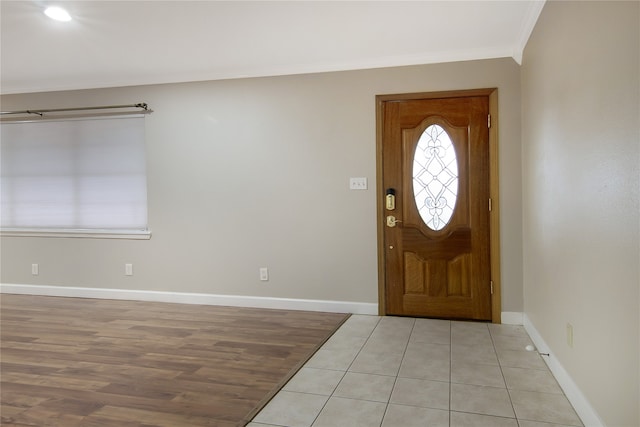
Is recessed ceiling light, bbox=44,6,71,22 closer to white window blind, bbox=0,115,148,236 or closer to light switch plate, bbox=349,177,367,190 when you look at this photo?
white window blind, bbox=0,115,148,236

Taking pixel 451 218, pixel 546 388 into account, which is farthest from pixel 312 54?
pixel 546 388

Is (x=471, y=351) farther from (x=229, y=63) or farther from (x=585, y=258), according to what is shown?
(x=229, y=63)

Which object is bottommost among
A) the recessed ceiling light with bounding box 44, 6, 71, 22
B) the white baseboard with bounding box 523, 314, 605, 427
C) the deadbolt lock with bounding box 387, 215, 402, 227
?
the white baseboard with bounding box 523, 314, 605, 427

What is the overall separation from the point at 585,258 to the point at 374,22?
6.83 feet

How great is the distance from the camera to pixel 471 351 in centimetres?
311

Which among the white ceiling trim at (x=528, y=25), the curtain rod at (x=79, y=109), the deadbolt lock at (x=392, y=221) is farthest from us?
the curtain rod at (x=79, y=109)

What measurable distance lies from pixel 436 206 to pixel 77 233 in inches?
151

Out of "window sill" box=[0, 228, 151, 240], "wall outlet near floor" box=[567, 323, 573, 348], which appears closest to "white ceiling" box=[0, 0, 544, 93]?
"window sill" box=[0, 228, 151, 240]

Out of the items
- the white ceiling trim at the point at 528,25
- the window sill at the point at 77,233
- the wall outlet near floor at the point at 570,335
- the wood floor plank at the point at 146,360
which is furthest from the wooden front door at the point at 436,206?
the window sill at the point at 77,233

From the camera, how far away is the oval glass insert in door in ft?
12.6

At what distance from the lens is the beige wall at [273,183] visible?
3.84m

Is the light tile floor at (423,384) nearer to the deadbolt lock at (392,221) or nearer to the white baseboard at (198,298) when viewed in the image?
the white baseboard at (198,298)

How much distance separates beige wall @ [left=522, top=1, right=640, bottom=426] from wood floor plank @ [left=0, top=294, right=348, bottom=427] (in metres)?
1.61

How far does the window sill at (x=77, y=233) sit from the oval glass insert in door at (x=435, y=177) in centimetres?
281
